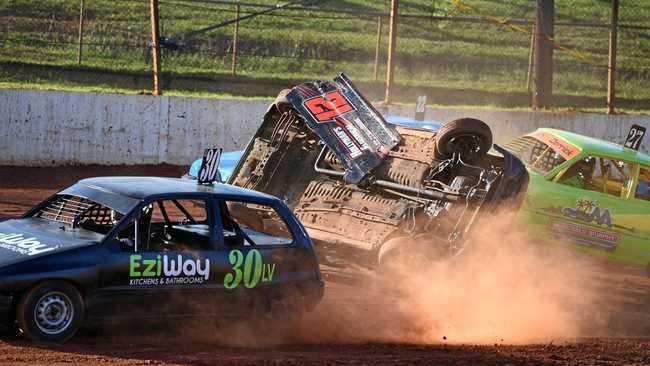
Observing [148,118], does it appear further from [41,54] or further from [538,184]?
[538,184]

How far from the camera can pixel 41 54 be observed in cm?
2053

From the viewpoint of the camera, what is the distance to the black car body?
23.3 feet

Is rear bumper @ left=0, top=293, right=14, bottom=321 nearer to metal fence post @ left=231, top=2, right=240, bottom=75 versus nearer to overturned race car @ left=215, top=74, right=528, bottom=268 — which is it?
overturned race car @ left=215, top=74, right=528, bottom=268

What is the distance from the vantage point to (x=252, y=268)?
8.07 metres

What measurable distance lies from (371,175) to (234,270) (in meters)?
3.28

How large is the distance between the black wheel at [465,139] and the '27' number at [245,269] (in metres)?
3.11

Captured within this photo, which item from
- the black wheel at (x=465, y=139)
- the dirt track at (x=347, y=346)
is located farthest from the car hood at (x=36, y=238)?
the black wheel at (x=465, y=139)

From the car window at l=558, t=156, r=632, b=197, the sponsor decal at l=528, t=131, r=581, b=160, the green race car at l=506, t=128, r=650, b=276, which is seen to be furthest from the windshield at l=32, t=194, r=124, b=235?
the sponsor decal at l=528, t=131, r=581, b=160

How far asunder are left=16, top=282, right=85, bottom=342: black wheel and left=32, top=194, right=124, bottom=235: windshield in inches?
31.5

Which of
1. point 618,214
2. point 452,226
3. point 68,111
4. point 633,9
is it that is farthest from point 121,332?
point 633,9

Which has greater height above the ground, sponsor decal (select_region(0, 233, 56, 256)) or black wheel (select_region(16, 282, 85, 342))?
sponsor decal (select_region(0, 233, 56, 256))

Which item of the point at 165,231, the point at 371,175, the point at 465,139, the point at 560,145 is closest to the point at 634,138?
the point at 560,145

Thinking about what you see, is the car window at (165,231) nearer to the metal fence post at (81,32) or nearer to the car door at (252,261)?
the car door at (252,261)

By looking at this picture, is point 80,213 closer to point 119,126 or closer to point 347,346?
point 347,346
